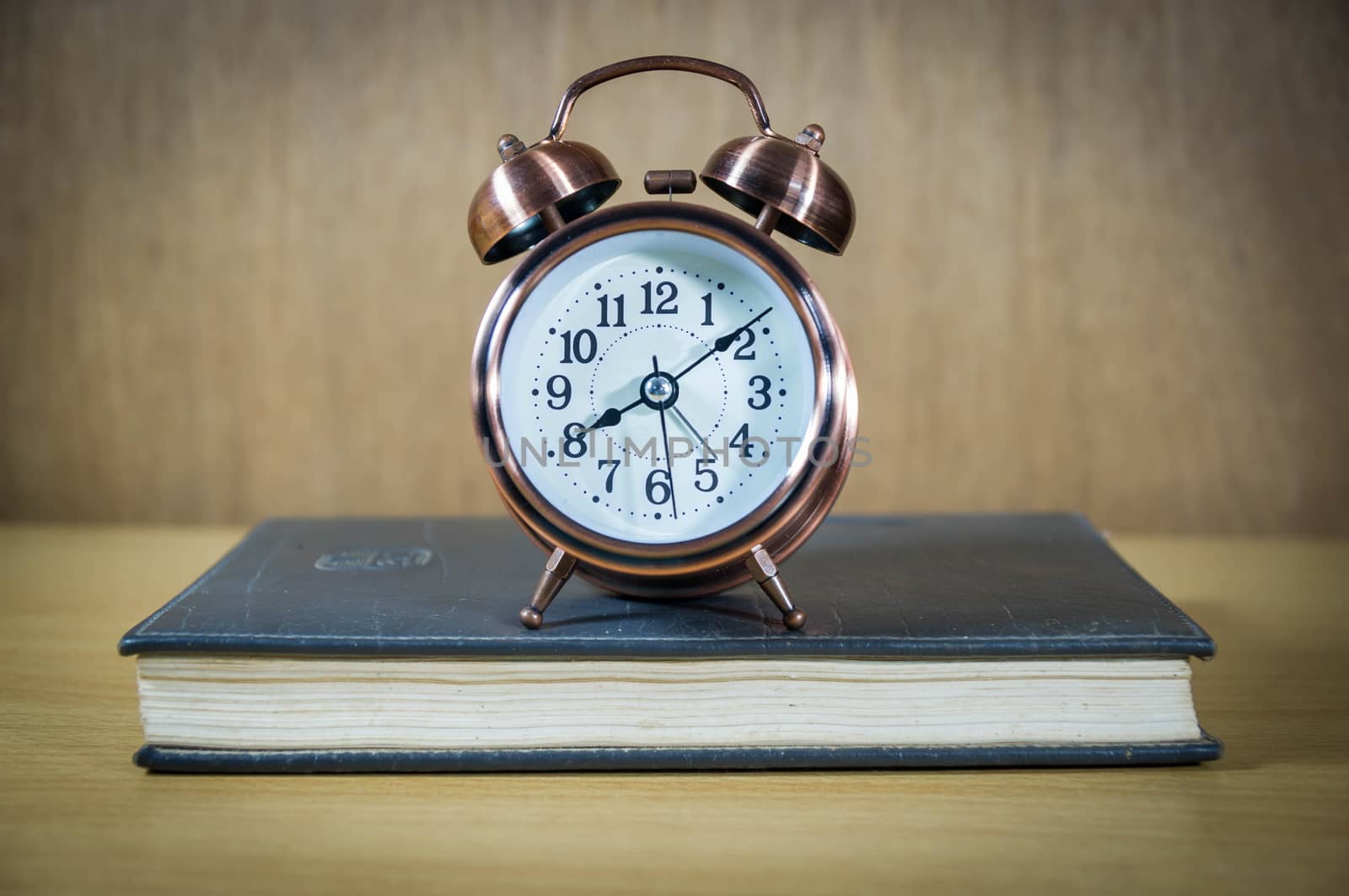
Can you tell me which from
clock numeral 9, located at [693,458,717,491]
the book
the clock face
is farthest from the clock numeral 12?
the book

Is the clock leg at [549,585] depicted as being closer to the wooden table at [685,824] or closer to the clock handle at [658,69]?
the wooden table at [685,824]

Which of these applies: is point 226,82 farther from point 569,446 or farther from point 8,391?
point 569,446

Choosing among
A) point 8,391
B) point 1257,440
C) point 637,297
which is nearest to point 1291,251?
point 1257,440

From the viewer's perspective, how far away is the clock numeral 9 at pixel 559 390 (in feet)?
3.61

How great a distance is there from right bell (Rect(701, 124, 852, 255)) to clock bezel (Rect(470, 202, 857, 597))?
0.03 metres

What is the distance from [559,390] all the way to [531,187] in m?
0.17

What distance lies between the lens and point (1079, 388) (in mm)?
2178

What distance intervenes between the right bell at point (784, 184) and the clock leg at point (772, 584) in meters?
0.27

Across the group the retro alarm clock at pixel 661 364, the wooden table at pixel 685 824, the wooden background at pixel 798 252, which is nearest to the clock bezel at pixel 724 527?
the retro alarm clock at pixel 661 364

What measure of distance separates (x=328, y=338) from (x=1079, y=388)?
1290 millimetres

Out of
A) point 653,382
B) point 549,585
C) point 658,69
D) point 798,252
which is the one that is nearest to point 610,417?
point 653,382

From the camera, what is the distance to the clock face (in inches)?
42.9

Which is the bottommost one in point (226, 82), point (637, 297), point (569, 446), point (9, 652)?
point (9, 652)

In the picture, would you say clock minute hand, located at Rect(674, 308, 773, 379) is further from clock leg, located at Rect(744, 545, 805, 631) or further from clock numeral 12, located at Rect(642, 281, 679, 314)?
clock leg, located at Rect(744, 545, 805, 631)
